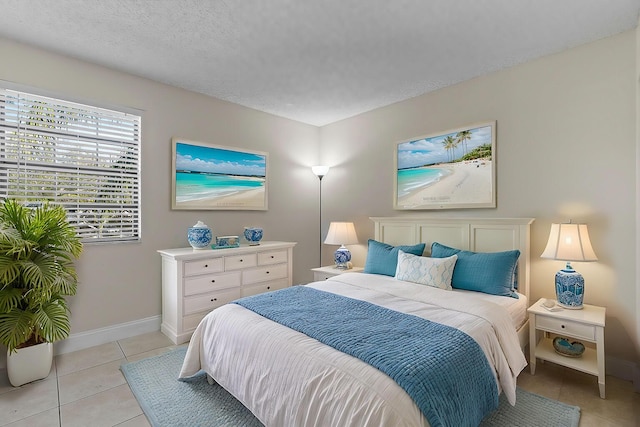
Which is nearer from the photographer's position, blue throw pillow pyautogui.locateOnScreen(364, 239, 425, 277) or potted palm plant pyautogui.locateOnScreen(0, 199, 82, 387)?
potted palm plant pyautogui.locateOnScreen(0, 199, 82, 387)

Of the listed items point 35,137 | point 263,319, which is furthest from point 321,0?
point 35,137

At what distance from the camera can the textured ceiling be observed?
208 cm

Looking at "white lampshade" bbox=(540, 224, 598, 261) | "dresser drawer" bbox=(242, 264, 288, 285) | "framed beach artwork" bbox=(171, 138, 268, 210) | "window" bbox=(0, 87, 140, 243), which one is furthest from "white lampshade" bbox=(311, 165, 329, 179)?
"white lampshade" bbox=(540, 224, 598, 261)

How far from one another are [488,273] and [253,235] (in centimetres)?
250

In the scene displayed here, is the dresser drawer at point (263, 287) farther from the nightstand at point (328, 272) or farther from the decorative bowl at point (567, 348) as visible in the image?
the decorative bowl at point (567, 348)

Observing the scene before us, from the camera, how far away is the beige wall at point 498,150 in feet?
7.81

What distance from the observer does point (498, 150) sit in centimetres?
300

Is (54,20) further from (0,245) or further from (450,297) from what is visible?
(450,297)

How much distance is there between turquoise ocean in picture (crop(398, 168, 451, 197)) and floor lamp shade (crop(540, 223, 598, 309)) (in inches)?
48.2

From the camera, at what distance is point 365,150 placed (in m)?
4.17

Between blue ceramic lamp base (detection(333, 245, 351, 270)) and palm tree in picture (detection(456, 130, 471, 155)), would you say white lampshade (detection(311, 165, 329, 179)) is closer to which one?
blue ceramic lamp base (detection(333, 245, 351, 270))

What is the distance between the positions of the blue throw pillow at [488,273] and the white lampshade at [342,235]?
1421mm

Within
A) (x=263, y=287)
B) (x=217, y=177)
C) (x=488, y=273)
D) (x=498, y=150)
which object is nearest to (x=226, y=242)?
(x=263, y=287)

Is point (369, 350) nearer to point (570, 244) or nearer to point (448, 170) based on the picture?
point (570, 244)
